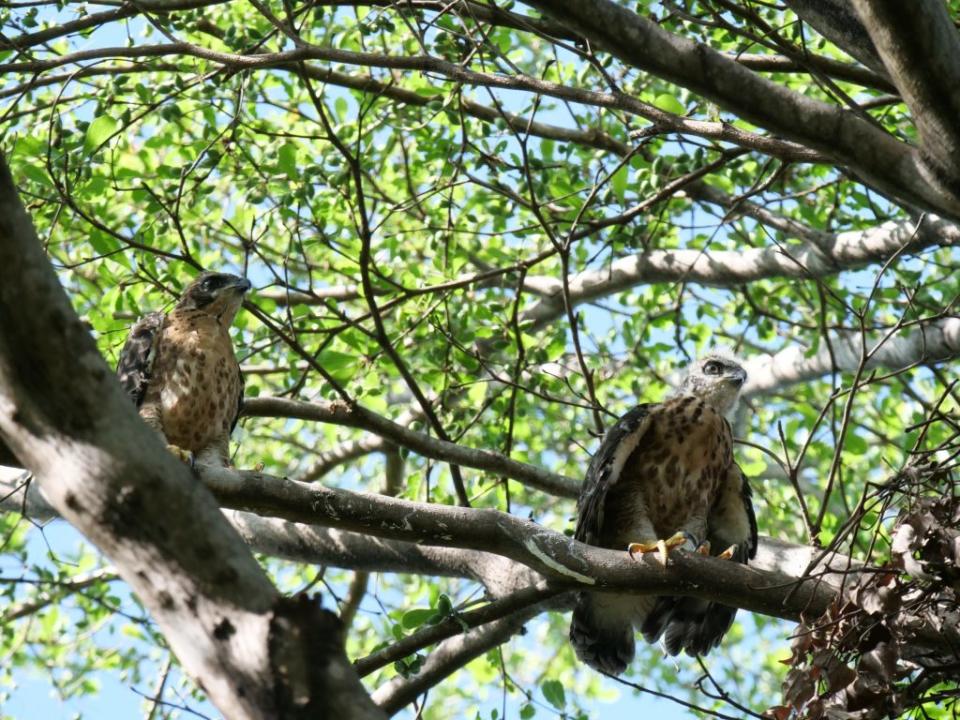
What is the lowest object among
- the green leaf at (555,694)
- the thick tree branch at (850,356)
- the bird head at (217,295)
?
the green leaf at (555,694)

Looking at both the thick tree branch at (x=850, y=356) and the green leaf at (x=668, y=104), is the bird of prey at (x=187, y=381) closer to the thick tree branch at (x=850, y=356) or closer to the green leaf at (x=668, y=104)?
the green leaf at (x=668, y=104)

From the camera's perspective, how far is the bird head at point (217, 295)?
6176mm

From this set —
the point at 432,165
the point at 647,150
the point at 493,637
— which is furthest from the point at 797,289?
the point at 493,637

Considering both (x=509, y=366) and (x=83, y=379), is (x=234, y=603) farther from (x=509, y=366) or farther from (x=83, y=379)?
(x=509, y=366)

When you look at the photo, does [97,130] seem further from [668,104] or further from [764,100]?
[764,100]

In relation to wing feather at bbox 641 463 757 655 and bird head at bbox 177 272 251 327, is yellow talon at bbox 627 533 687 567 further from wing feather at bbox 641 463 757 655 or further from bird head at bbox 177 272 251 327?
bird head at bbox 177 272 251 327

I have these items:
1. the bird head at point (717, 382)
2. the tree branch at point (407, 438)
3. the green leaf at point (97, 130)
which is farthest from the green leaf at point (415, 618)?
the green leaf at point (97, 130)

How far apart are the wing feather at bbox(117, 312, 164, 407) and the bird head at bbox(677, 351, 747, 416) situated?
8.87 feet

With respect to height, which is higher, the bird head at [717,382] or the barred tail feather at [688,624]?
the bird head at [717,382]

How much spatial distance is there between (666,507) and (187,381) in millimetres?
2404

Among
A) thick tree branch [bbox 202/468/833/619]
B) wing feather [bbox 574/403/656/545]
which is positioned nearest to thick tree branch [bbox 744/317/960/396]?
wing feather [bbox 574/403/656/545]

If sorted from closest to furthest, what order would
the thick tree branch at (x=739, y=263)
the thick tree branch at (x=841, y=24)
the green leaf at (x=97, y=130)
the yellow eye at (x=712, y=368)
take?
1. the thick tree branch at (x=841, y=24)
2. the green leaf at (x=97, y=130)
3. the yellow eye at (x=712, y=368)
4. the thick tree branch at (x=739, y=263)

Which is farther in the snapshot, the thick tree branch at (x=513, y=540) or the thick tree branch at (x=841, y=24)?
the thick tree branch at (x=513, y=540)

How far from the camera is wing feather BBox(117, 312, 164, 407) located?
5.81 m
